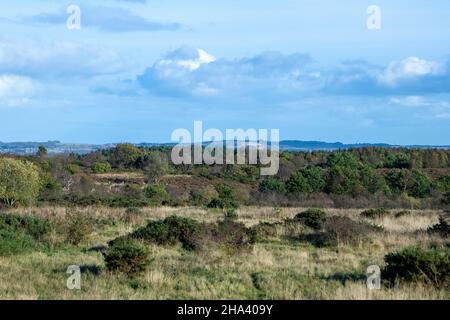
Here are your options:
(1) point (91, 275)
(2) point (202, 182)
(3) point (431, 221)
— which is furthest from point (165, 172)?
(1) point (91, 275)

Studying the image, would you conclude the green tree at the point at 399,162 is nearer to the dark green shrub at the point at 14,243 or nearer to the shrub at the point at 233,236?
the shrub at the point at 233,236

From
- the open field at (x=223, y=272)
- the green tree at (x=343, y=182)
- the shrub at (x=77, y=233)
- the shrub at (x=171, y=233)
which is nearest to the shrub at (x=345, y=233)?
the open field at (x=223, y=272)

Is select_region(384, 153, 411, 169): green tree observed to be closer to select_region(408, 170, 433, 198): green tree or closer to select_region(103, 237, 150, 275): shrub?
select_region(408, 170, 433, 198): green tree

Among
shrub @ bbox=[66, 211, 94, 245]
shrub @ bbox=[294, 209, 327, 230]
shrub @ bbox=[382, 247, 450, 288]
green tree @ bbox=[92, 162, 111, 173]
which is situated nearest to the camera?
shrub @ bbox=[382, 247, 450, 288]

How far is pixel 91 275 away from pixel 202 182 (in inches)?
1971

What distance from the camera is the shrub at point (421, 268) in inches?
393

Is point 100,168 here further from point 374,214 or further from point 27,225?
point 27,225

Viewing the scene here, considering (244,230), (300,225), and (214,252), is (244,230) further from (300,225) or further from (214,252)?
(300,225)

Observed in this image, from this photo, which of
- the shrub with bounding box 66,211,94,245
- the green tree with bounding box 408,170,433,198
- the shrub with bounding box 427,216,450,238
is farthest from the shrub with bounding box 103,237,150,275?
the green tree with bounding box 408,170,433,198

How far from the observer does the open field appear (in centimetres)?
941

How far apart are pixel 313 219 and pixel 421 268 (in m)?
8.92

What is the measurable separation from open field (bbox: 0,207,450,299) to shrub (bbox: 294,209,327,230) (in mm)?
1948

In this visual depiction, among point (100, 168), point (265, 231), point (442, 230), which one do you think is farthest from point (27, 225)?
point (100, 168)

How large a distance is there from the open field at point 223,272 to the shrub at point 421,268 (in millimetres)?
247
